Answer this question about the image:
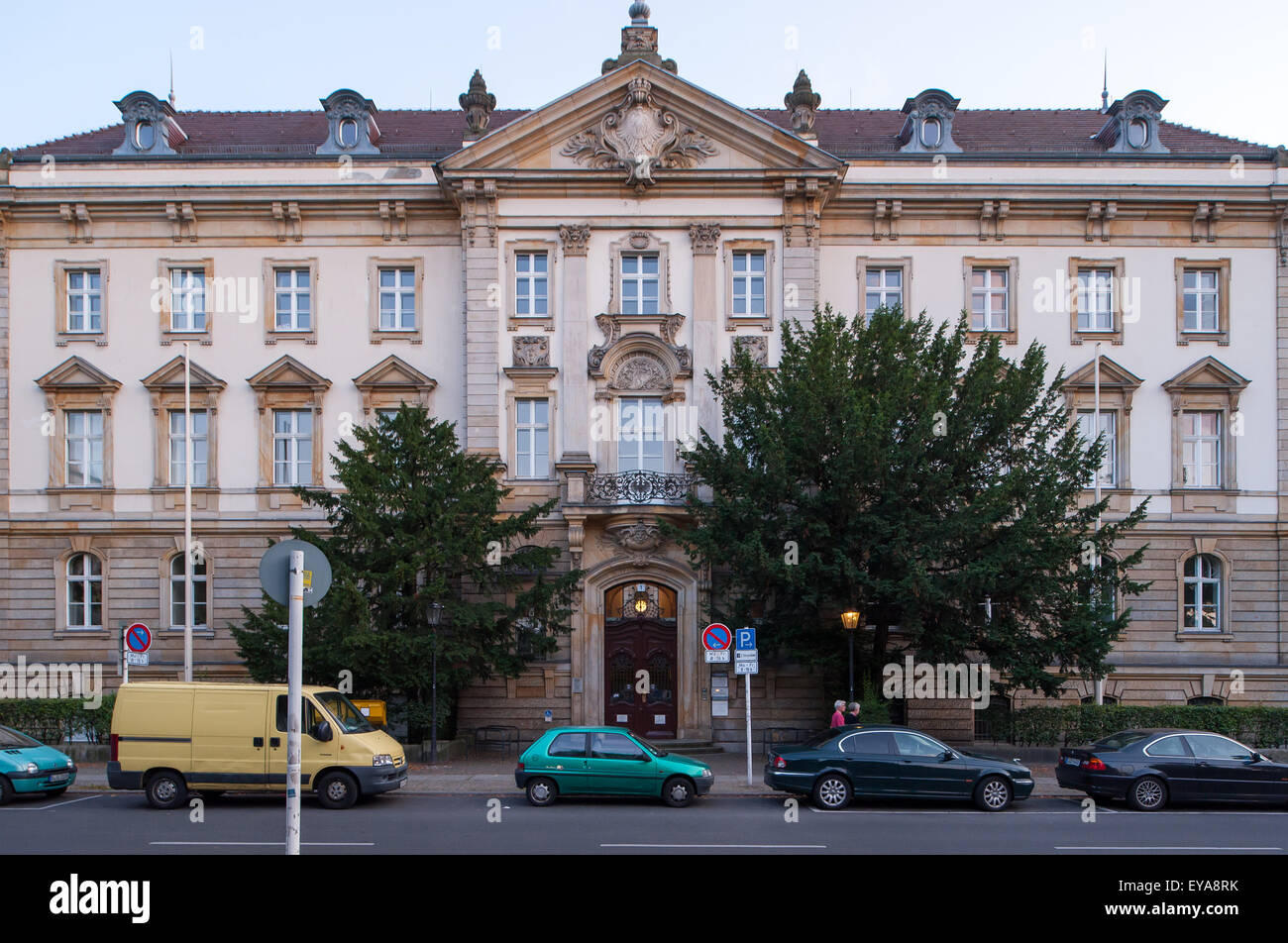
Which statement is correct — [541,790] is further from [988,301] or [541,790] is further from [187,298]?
[988,301]

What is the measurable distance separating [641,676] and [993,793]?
36.1 ft

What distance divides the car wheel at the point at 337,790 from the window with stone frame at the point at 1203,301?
22.7 metres

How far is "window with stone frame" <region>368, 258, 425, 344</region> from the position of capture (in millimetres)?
28188

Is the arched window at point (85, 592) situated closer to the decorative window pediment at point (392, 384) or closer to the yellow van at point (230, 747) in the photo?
the decorative window pediment at point (392, 384)

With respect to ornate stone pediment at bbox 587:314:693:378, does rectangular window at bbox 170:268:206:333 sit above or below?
above

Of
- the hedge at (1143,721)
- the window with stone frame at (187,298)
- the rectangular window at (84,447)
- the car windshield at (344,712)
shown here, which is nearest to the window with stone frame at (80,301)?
the window with stone frame at (187,298)

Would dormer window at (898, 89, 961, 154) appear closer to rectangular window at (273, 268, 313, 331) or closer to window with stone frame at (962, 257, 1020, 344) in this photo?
window with stone frame at (962, 257, 1020, 344)

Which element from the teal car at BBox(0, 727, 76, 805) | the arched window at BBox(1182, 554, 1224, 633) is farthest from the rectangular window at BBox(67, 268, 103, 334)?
the arched window at BBox(1182, 554, 1224, 633)

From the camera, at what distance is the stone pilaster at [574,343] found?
88.9ft

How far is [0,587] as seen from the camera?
27984mm

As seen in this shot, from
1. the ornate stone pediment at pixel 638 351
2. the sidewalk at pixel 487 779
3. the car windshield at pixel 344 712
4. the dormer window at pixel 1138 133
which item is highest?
the dormer window at pixel 1138 133

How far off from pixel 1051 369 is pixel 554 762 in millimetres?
17325

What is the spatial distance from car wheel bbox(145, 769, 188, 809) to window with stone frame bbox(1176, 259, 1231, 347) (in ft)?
81.5

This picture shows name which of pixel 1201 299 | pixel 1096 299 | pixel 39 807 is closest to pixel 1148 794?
pixel 1096 299
